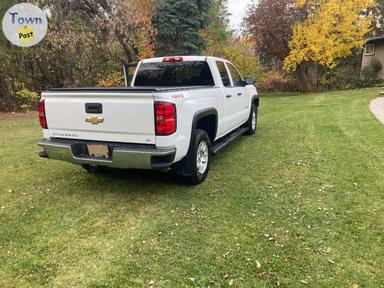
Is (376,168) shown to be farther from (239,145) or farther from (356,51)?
Result: (356,51)

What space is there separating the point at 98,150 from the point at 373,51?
24.0m

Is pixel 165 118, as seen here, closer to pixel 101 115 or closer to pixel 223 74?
pixel 101 115

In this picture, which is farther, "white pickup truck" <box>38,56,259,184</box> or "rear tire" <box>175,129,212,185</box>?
"rear tire" <box>175,129,212,185</box>

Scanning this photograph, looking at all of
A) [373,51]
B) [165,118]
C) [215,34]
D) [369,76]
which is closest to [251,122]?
[165,118]

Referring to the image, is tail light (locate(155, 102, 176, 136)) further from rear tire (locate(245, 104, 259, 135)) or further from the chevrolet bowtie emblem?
rear tire (locate(245, 104, 259, 135))

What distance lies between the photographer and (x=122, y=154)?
393 cm

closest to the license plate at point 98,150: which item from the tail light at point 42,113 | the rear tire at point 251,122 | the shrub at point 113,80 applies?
the tail light at point 42,113

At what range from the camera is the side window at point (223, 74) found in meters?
5.96

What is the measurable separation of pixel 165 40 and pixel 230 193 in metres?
15.2

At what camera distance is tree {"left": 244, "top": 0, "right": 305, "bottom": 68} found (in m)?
18.1

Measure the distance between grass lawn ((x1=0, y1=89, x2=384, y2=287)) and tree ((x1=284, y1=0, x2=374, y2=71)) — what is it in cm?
1230

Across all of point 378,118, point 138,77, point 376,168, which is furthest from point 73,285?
point 378,118

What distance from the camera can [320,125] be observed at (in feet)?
28.8

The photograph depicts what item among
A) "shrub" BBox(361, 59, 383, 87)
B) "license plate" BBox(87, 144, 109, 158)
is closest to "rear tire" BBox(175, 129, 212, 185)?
"license plate" BBox(87, 144, 109, 158)
